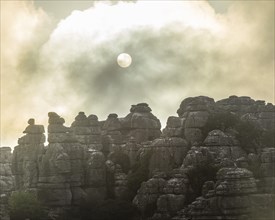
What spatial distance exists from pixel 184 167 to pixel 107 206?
658 inches

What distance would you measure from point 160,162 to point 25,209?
2841 cm

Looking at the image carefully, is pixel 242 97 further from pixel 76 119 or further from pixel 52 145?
pixel 52 145

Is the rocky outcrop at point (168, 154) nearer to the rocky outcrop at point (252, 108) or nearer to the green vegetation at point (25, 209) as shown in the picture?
the rocky outcrop at point (252, 108)

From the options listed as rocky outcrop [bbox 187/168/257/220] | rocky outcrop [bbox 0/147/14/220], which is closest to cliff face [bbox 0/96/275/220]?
rocky outcrop [bbox 187/168/257/220]

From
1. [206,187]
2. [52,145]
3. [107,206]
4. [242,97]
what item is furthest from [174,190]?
[242,97]

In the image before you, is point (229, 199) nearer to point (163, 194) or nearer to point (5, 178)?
point (163, 194)

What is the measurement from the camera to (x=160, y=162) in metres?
133

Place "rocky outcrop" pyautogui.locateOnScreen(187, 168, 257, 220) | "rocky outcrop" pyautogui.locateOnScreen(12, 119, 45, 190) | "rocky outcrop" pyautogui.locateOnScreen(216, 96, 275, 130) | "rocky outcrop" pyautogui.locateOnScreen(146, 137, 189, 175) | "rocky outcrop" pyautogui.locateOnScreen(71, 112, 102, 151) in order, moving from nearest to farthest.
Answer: "rocky outcrop" pyautogui.locateOnScreen(187, 168, 257, 220), "rocky outcrop" pyautogui.locateOnScreen(146, 137, 189, 175), "rocky outcrop" pyautogui.locateOnScreen(12, 119, 45, 190), "rocky outcrop" pyautogui.locateOnScreen(71, 112, 102, 151), "rocky outcrop" pyautogui.locateOnScreen(216, 96, 275, 130)

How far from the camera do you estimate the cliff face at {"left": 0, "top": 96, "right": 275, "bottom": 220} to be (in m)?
114

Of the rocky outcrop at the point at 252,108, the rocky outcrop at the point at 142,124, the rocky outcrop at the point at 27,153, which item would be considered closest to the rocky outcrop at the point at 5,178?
the rocky outcrop at the point at 27,153

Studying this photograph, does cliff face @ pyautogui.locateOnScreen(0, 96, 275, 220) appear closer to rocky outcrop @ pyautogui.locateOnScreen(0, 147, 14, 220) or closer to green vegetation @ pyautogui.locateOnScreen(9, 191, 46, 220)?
rocky outcrop @ pyautogui.locateOnScreen(0, 147, 14, 220)

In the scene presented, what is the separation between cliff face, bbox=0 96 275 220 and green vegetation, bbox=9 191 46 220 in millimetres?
6588

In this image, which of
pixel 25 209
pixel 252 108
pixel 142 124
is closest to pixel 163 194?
pixel 25 209

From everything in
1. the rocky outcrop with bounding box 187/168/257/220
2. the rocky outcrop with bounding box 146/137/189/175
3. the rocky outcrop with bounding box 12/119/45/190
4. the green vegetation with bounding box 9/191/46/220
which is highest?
the rocky outcrop with bounding box 12/119/45/190
